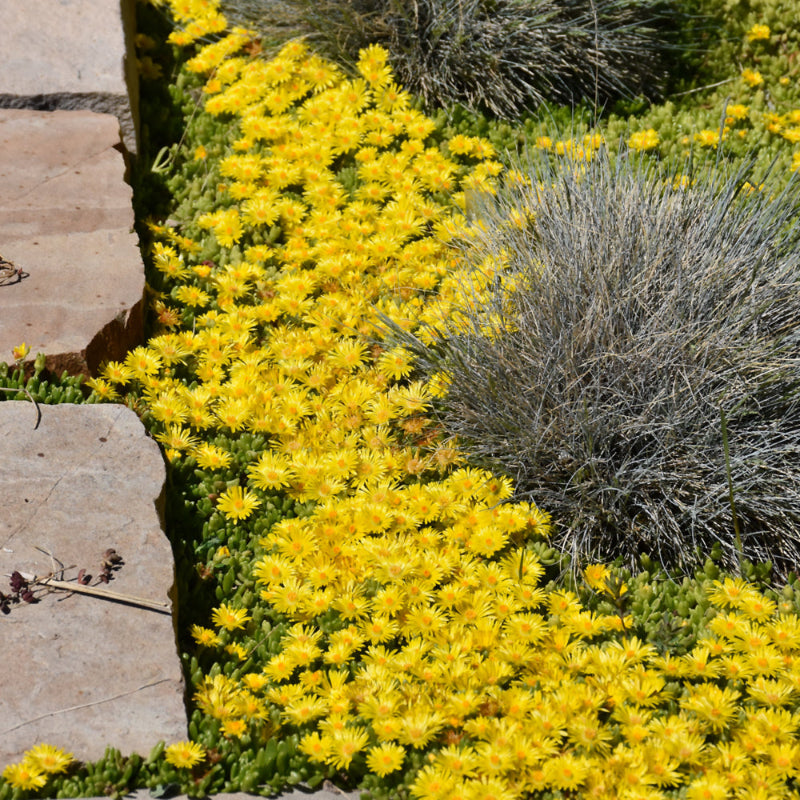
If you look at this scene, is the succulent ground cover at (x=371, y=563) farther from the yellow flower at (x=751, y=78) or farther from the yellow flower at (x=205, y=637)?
the yellow flower at (x=751, y=78)

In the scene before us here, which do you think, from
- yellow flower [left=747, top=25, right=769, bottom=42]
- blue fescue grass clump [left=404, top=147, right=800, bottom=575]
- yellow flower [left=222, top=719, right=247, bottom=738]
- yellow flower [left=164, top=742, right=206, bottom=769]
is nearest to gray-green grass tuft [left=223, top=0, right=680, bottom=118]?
yellow flower [left=747, top=25, right=769, bottom=42]

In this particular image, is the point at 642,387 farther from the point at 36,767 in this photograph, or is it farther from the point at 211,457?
the point at 36,767

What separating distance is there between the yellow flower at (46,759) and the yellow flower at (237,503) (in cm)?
102

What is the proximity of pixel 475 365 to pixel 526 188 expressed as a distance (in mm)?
1211

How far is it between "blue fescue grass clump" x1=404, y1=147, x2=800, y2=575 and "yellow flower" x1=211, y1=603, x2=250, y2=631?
1.00 metres

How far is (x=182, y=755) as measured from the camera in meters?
2.45

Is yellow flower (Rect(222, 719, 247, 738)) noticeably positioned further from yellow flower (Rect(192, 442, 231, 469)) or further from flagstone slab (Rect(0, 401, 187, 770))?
yellow flower (Rect(192, 442, 231, 469))

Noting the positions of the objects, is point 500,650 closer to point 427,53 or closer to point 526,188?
point 526,188

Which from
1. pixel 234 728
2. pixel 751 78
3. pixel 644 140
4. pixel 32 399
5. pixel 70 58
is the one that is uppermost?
pixel 70 58

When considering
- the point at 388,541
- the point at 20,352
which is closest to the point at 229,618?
the point at 388,541

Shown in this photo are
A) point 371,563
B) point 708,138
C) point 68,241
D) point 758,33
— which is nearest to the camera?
point 371,563

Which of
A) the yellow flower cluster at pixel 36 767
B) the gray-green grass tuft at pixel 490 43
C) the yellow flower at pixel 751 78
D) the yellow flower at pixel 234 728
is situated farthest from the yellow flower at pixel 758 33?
the yellow flower cluster at pixel 36 767

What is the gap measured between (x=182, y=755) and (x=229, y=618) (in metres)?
0.54

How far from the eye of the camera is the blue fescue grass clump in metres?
3.26
